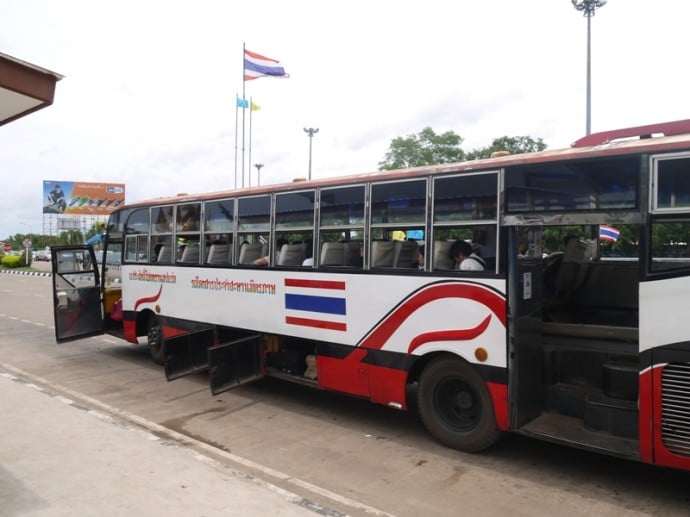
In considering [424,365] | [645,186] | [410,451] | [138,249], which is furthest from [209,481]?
[138,249]

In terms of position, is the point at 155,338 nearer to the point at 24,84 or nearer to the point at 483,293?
the point at 24,84

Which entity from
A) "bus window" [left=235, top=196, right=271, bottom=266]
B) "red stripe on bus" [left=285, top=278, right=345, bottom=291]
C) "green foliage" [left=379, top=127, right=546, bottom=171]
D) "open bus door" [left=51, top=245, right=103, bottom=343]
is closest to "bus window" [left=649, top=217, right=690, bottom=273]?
"red stripe on bus" [left=285, top=278, right=345, bottom=291]

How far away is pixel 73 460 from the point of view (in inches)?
192

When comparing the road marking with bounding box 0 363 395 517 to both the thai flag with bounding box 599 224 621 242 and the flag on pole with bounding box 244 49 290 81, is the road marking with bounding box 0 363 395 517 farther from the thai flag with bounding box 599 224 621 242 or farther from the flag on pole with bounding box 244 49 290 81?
the flag on pole with bounding box 244 49 290 81

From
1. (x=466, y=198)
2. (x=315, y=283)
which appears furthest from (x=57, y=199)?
(x=466, y=198)

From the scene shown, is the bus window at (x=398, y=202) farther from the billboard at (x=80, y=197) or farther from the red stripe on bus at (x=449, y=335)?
the billboard at (x=80, y=197)

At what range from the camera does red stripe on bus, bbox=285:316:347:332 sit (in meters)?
6.41

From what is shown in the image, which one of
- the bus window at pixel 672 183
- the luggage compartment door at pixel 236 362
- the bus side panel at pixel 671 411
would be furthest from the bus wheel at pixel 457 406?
the luggage compartment door at pixel 236 362

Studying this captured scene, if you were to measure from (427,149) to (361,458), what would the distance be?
37441 millimetres

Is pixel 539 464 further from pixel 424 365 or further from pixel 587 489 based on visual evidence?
pixel 424 365

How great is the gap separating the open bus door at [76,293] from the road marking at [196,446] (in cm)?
151

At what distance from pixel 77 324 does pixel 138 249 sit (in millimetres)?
1852

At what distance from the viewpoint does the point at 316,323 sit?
21.9ft

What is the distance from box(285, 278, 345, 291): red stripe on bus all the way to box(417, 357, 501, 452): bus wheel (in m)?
1.43
